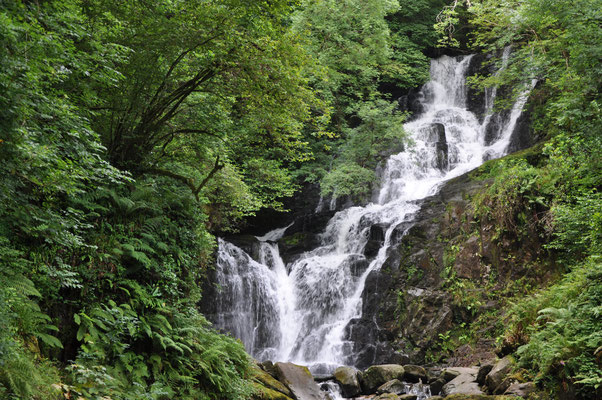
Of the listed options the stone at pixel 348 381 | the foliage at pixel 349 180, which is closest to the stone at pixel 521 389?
the stone at pixel 348 381

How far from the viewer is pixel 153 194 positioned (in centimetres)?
764

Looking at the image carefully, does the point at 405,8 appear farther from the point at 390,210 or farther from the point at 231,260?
the point at 231,260

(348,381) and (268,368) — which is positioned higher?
(268,368)

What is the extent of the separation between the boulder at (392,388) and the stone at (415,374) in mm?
653

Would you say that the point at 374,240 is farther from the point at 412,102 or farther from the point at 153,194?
the point at 412,102

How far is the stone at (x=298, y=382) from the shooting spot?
893cm

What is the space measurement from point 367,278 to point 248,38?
31.6 feet

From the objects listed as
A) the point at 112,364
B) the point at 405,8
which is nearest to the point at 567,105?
the point at 112,364

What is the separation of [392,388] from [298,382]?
2360 mm

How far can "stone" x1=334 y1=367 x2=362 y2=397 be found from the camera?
1030 centimetres

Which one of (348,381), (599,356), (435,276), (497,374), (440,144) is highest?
(440,144)

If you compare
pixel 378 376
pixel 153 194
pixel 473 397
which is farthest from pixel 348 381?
pixel 153 194

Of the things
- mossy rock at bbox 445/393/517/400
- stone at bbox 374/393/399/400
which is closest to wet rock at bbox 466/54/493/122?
stone at bbox 374/393/399/400

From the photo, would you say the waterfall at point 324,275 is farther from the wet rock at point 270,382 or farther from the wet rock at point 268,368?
the wet rock at point 270,382
